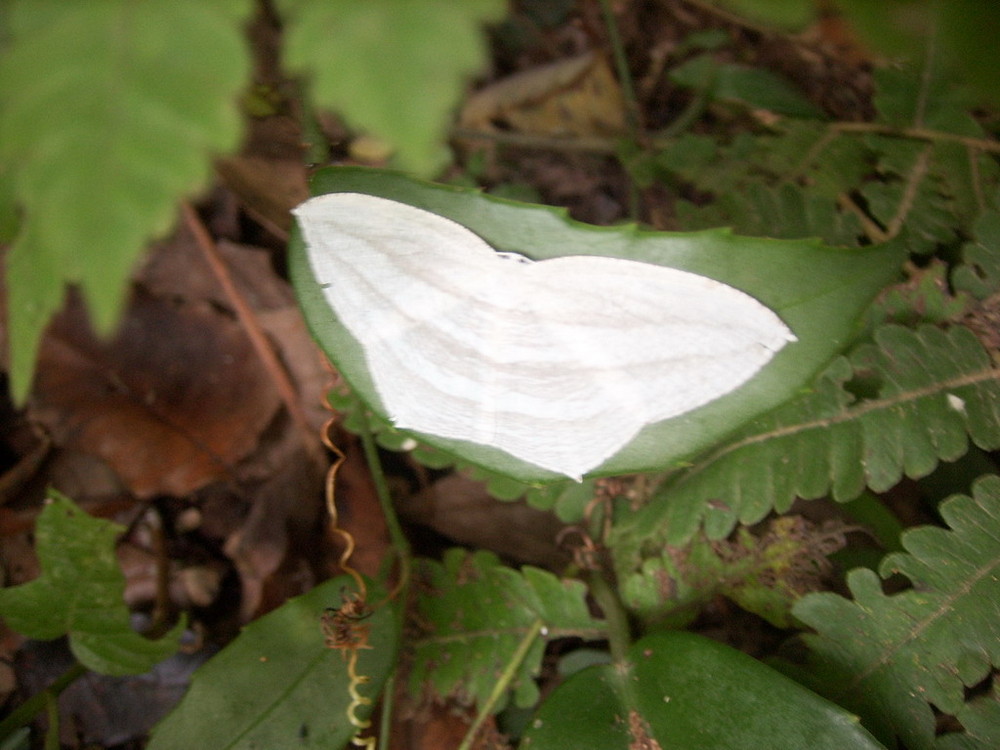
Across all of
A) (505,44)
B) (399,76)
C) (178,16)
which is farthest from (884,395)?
(505,44)

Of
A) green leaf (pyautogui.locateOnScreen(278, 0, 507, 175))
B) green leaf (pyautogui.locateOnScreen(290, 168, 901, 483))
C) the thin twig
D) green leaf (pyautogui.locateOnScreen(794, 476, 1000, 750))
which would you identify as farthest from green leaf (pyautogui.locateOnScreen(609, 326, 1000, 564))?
the thin twig

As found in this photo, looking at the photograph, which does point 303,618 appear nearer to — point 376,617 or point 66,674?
point 376,617

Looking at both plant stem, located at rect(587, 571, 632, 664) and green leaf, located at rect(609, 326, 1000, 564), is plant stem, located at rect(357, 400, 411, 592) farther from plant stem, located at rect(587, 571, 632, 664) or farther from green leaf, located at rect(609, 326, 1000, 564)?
green leaf, located at rect(609, 326, 1000, 564)

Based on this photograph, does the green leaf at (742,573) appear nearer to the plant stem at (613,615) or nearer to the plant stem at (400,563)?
the plant stem at (613,615)

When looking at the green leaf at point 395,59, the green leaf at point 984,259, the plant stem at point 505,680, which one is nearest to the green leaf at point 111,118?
the green leaf at point 395,59

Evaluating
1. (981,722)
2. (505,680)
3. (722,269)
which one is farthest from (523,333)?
(981,722)

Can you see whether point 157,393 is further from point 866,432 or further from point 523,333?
point 866,432
